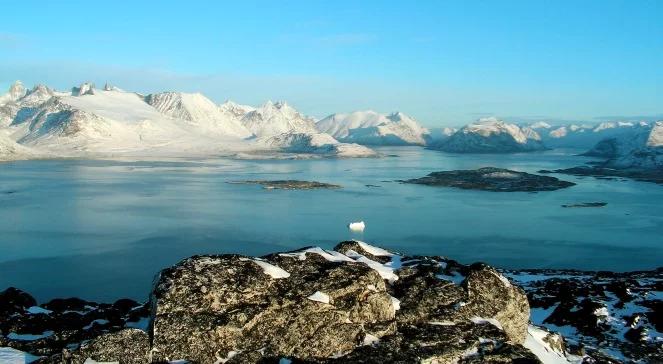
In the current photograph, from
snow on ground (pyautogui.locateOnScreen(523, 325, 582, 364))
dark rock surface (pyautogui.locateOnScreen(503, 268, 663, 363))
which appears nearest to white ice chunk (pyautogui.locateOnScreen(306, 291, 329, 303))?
snow on ground (pyautogui.locateOnScreen(523, 325, 582, 364))

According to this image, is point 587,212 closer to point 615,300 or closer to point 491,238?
point 491,238

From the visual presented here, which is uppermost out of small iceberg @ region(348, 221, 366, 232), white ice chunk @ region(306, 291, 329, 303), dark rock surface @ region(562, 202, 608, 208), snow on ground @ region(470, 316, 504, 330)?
white ice chunk @ region(306, 291, 329, 303)

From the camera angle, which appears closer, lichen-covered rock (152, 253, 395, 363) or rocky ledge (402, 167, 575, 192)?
lichen-covered rock (152, 253, 395, 363)

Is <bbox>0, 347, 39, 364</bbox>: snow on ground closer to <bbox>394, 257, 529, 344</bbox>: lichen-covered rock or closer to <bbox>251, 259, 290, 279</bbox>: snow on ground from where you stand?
<bbox>251, 259, 290, 279</bbox>: snow on ground

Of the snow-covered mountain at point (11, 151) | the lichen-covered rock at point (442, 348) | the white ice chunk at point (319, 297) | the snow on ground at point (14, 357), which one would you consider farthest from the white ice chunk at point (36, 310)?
the snow-covered mountain at point (11, 151)

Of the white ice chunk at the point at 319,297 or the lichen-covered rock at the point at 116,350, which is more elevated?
the white ice chunk at the point at 319,297

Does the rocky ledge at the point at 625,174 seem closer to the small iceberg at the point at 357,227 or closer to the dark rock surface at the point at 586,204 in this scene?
the dark rock surface at the point at 586,204
